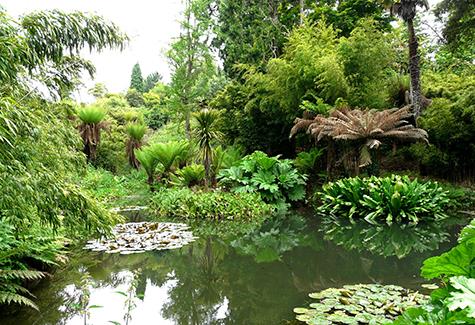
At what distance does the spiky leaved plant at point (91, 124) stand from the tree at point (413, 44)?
977cm

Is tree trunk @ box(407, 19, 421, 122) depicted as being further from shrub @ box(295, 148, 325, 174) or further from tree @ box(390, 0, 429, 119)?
shrub @ box(295, 148, 325, 174)

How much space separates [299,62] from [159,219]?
519 centimetres

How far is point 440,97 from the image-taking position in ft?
29.6

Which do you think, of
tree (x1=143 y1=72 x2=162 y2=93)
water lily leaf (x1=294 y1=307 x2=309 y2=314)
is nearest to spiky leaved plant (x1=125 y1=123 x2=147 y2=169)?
water lily leaf (x1=294 y1=307 x2=309 y2=314)

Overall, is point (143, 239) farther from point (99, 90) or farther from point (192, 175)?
point (99, 90)

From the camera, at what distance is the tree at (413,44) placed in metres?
8.23

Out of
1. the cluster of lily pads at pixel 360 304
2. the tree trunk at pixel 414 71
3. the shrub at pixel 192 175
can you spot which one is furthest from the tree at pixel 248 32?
the cluster of lily pads at pixel 360 304

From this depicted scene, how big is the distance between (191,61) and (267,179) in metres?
7.82

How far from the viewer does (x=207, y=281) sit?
383 cm

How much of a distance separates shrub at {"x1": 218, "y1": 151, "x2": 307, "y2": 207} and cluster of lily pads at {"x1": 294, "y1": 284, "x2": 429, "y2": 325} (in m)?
5.22

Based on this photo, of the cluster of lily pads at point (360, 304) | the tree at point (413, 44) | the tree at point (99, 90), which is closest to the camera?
the cluster of lily pads at point (360, 304)

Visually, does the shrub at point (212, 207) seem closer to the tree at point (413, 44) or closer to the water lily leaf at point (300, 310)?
the tree at point (413, 44)

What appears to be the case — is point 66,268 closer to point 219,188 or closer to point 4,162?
point 4,162

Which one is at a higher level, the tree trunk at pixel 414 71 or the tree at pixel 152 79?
the tree at pixel 152 79
